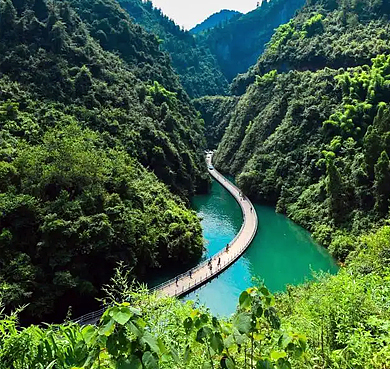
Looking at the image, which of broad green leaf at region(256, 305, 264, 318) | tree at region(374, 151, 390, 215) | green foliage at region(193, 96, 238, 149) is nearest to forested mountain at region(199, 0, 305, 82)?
green foliage at region(193, 96, 238, 149)

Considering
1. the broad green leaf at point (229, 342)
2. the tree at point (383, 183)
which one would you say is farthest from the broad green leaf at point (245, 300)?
the tree at point (383, 183)

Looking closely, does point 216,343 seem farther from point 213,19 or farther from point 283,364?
point 213,19

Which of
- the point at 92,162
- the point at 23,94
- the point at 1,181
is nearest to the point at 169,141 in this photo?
the point at 23,94

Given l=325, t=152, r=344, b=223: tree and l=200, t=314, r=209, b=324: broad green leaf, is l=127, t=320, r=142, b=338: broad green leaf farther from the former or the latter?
l=325, t=152, r=344, b=223: tree

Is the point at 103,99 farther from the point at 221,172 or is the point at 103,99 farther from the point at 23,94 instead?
the point at 221,172

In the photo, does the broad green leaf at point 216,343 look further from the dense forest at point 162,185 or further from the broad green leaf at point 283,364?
the broad green leaf at point 283,364

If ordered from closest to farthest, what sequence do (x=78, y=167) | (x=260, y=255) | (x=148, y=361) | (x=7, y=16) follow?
(x=148, y=361), (x=78, y=167), (x=260, y=255), (x=7, y=16)

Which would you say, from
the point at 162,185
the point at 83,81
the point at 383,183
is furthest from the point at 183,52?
the point at 383,183
